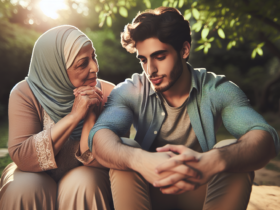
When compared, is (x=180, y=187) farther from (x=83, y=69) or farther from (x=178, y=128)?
(x=83, y=69)

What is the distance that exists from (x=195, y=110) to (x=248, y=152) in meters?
0.58

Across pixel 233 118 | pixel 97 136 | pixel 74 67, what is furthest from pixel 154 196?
pixel 74 67

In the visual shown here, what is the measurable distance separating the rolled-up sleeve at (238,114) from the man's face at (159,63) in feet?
1.34

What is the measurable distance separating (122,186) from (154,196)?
1.42ft

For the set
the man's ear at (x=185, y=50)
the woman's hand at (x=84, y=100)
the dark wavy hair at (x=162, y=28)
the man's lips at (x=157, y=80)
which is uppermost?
the dark wavy hair at (x=162, y=28)

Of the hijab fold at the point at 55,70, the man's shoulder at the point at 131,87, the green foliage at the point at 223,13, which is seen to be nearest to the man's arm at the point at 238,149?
the man's shoulder at the point at 131,87

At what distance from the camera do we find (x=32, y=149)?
2.12 meters

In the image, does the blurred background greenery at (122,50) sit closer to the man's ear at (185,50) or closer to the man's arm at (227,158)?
the man's ear at (185,50)

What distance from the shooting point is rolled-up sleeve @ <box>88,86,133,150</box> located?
207 centimetres

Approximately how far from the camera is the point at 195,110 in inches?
87.7

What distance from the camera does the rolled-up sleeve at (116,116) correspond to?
6.81 feet

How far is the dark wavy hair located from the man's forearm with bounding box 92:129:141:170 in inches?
33.6

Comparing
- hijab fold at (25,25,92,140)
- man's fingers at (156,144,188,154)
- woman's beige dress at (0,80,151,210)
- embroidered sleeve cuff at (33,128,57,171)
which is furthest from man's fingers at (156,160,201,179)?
hijab fold at (25,25,92,140)

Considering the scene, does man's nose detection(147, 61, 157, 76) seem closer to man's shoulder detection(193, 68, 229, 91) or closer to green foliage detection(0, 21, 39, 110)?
man's shoulder detection(193, 68, 229, 91)
